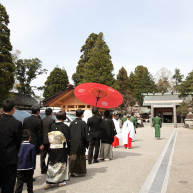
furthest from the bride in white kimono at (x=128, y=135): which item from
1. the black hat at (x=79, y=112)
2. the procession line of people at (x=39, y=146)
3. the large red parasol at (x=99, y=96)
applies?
the black hat at (x=79, y=112)

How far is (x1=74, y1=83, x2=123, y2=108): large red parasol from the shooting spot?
769 cm

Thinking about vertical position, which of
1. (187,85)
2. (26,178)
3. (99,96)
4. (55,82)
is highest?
(55,82)

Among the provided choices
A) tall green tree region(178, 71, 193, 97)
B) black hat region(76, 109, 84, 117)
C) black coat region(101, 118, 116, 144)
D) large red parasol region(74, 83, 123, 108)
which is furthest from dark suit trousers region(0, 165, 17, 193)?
tall green tree region(178, 71, 193, 97)

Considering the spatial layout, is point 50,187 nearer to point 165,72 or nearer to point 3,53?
point 3,53

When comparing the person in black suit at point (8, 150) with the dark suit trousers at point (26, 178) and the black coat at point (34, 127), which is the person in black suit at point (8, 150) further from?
the black coat at point (34, 127)

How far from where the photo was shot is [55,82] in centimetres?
5109

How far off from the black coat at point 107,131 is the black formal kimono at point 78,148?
2162mm

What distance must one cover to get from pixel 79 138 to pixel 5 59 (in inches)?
796

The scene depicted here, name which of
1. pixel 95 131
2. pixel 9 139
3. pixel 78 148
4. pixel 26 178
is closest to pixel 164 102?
pixel 95 131

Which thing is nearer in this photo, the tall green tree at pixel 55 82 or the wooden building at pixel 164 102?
the wooden building at pixel 164 102

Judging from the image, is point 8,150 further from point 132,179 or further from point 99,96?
point 99,96

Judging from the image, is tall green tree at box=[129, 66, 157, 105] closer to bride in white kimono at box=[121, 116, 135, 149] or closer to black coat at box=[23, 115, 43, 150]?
bride in white kimono at box=[121, 116, 135, 149]

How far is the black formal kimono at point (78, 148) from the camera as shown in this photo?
218 inches

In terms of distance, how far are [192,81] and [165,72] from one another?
3284 centimetres
